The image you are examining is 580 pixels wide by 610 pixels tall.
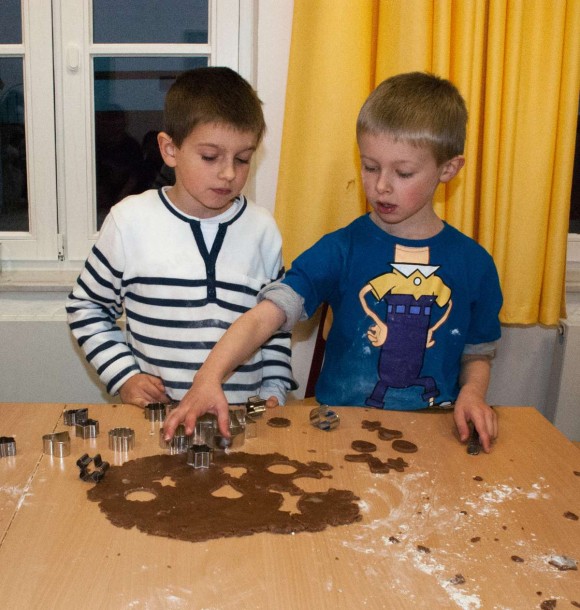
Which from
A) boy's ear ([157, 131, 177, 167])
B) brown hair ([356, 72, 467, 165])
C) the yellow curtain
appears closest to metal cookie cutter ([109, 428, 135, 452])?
boy's ear ([157, 131, 177, 167])

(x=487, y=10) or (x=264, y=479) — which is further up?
(x=487, y=10)

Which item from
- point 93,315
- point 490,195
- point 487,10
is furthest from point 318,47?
point 93,315

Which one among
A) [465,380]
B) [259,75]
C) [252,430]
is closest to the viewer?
[252,430]

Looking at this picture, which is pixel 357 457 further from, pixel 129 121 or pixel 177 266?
pixel 129 121

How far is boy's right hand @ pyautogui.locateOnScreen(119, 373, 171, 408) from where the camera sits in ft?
5.38

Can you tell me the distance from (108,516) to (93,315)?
82 cm

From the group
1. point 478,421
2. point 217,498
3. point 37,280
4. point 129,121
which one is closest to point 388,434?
point 478,421

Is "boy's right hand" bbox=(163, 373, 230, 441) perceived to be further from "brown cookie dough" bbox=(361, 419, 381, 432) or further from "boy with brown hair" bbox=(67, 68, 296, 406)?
"boy with brown hair" bbox=(67, 68, 296, 406)

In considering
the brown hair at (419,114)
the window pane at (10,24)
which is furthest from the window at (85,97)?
the brown hair at (419,114)

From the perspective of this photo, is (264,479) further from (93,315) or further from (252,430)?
(93,315)

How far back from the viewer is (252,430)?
1309mm

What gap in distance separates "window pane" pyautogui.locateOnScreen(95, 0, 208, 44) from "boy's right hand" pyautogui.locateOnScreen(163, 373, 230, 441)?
5.23 ft

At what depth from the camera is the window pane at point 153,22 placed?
247 centimetres

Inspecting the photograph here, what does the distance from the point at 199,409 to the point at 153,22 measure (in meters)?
1.71
